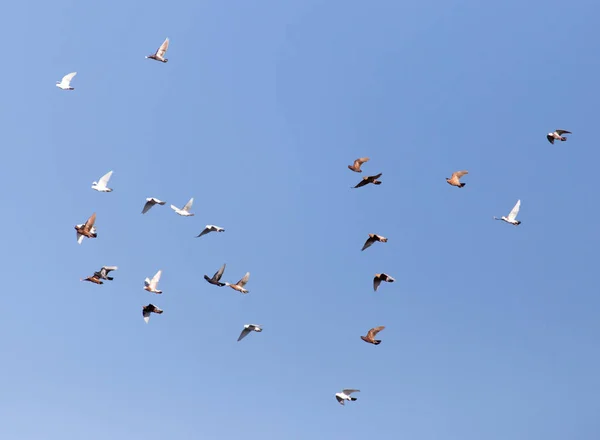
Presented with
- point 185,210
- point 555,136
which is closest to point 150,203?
point 185,210

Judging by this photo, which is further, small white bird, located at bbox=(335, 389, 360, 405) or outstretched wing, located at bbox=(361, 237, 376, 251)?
small white bird, located at bbox=(335, 389, 360, 405)

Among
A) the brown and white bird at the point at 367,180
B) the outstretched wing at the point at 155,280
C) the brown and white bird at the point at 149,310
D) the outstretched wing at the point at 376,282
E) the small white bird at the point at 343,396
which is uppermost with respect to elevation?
the brown and white bird at the point at 367,180

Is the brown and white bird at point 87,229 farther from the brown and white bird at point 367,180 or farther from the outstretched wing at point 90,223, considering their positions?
the brown and white bird at point 367,180

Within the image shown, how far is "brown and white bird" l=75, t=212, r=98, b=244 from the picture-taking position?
93500 millimetres

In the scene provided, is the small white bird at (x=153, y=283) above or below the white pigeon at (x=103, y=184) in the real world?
below

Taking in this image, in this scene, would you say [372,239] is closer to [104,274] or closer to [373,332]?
[373,332]

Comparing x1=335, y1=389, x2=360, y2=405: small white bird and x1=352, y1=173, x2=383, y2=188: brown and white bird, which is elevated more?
x1=352, y1=173, x2=383, y2=188: brown and white bird

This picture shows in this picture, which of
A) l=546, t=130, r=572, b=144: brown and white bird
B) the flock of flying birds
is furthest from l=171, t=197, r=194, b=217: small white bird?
l=546, t=130, r=572, b=144: brown and white bird

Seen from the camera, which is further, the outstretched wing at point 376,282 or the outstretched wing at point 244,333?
the outstretched wing at point 244,333

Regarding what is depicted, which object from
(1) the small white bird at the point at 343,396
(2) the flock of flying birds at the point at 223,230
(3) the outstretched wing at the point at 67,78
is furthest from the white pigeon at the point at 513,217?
(3) the outstretched wing at the point at 67,78

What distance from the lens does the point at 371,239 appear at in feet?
305

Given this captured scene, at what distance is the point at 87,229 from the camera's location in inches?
3693

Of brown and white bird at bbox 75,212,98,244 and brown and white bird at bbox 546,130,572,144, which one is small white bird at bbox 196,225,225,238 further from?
brown and white bird at bbox 546,130,572,144

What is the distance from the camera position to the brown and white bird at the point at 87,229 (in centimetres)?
9350
